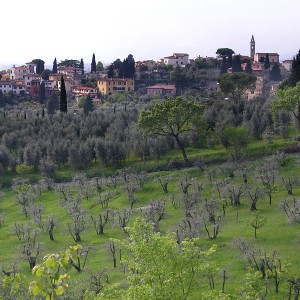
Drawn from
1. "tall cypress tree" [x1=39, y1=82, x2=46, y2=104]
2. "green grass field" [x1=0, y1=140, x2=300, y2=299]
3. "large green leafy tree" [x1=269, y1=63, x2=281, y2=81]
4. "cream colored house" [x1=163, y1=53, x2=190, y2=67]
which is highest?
"cream colored house" [x1=163, y1=53, x2=190, y2=67]

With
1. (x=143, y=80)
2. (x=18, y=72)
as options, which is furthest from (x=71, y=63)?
(x=143, y=80)

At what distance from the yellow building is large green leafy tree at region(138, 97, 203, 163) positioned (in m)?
64.4

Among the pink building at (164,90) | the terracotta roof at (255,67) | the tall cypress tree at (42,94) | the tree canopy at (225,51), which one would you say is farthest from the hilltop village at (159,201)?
the tree canopy at (225,51)

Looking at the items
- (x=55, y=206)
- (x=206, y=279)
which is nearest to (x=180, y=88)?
(x=55, y=206)

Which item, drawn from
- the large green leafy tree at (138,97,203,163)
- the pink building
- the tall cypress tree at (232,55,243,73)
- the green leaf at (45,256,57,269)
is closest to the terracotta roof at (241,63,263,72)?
the tall cypress tree at (232,55,243,73)

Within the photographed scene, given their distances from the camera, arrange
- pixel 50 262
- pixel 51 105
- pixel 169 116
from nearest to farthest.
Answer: pixel 50 262 → pixel 169 116 → pixel 51 105

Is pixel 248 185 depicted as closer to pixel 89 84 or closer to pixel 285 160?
pixel 285 160

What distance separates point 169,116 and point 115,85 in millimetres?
66583

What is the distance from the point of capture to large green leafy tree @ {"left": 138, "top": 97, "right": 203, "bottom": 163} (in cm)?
5503

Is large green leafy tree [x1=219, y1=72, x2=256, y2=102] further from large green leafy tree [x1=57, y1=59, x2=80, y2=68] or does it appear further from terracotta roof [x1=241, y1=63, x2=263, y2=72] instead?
large green leafy tree [x1=57, y1=59, x2=80, y2=68]

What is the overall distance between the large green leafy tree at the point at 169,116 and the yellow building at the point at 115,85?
211ft

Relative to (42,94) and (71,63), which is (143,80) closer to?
(42,94)

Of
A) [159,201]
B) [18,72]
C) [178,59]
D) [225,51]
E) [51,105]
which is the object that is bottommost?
[159,201]

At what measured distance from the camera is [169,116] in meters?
55.4
